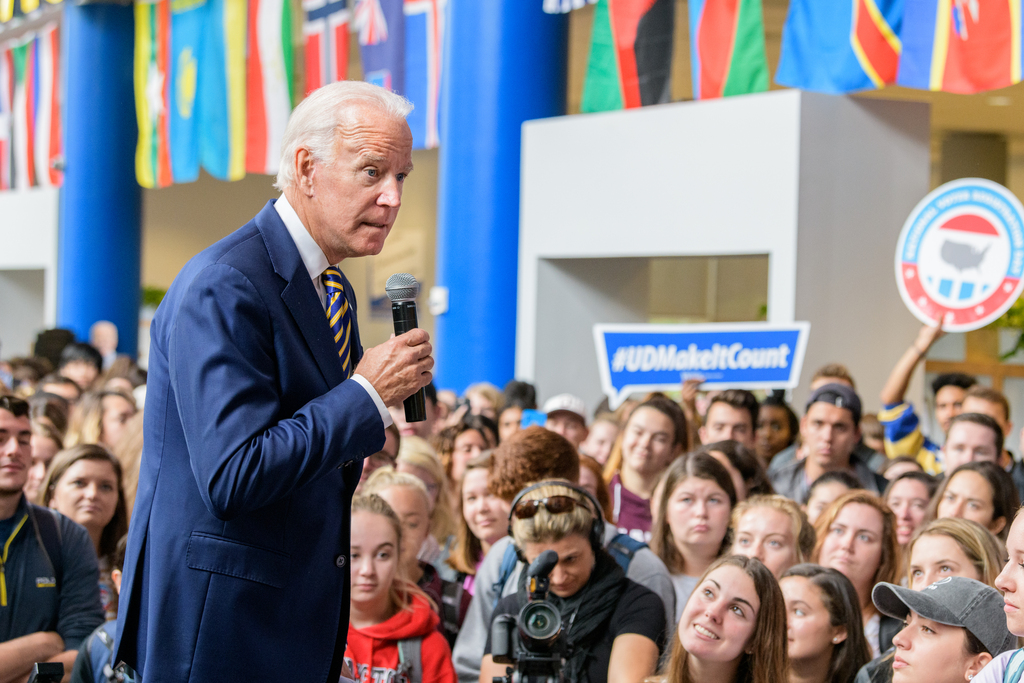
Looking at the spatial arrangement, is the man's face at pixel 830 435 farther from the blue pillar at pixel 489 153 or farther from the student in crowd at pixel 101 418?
the blue pillar at pixel 489 153

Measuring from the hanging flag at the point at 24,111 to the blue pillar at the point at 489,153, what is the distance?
26.0 feet

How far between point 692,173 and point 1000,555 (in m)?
5.28

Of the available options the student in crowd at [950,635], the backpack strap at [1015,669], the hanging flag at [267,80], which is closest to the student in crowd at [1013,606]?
the backpack strap at [1015,669]

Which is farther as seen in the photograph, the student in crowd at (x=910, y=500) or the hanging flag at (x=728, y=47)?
the hanging flag at (x=728, y=47)

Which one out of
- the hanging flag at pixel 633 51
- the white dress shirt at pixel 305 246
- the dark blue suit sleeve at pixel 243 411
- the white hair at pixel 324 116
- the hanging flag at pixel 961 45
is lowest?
the dark blue suit sleeve at pixel 243 411

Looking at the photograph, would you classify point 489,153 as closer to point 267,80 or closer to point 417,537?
point 267,80

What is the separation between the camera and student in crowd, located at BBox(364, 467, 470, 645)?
4.00 metres

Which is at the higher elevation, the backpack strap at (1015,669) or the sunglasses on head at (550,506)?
the sunglasses on head at (550,506)

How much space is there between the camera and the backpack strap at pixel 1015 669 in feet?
6.60

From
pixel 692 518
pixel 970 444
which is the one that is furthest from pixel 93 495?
pixel 970 444

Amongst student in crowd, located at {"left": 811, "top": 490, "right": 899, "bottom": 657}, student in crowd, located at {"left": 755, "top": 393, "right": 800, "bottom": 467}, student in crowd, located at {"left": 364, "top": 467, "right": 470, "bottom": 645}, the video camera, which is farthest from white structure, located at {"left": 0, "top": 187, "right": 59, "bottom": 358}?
the video camera

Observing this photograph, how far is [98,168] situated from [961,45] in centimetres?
1116

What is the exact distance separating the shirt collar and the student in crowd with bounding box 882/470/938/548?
332 centimetres

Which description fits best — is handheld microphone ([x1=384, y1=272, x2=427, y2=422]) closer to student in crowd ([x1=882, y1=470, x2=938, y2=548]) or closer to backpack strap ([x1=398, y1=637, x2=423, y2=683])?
backpack strap ([x1=398, y1=637, x2=423, y2=683])
